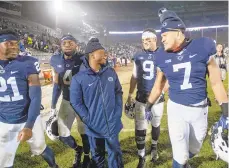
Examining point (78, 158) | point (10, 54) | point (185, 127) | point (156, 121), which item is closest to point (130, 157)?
point (156, 121)

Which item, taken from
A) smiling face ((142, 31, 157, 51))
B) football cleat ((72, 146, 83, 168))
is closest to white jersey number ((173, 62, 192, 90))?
smiling face ((142, 31, 157, 51))

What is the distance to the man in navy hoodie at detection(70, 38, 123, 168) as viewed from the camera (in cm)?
371

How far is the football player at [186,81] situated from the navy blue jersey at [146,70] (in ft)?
3.85

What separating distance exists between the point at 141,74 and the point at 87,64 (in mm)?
1396

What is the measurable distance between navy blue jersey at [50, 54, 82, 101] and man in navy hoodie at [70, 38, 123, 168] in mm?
1240

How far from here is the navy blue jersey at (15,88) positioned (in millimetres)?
3744

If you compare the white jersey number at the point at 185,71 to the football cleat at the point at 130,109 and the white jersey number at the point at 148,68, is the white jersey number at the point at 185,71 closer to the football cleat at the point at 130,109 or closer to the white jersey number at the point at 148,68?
the white jersey number at the point at 148,68

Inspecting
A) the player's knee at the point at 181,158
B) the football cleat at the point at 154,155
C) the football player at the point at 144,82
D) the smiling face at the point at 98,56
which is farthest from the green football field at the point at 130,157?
the smiling face at the point at 98,56

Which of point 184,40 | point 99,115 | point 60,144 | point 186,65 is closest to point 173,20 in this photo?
point 184,40

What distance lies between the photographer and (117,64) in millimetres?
34438

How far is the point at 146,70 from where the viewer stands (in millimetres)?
4902

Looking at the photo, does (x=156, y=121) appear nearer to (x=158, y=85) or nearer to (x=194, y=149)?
(x=158, y=85)

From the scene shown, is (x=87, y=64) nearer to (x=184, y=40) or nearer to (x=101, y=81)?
(x=101, y=81)

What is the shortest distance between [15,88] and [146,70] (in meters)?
2.14
